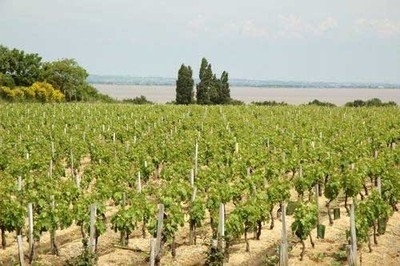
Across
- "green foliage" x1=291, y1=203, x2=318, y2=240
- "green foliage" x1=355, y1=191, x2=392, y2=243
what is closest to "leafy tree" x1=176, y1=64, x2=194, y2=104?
"green foliage" x1=355, y1=191, x2=392, y2=243

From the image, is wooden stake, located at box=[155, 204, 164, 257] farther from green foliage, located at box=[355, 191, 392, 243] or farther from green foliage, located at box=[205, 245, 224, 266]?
green foliage, located at box=[355, 191, 392, 243]

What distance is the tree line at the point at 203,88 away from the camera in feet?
224

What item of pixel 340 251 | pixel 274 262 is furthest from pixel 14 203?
pixel 340 251

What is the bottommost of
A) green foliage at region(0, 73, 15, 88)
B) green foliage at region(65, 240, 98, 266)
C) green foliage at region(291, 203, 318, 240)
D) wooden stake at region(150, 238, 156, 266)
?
green foliage at region(65, 240, 98, 266)

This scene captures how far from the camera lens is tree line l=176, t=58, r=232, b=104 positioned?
68312mm

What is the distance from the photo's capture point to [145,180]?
16875 mm

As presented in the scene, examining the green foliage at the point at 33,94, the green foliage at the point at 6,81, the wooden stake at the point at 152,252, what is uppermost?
the green foliage at the point at 6,81

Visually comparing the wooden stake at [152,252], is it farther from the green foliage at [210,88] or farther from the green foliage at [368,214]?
the green foliage at [210,88]

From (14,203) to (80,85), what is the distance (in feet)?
203

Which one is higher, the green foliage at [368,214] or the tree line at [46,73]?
the tree line at [46,73]

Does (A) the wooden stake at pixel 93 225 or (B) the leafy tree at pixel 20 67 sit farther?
(B) the leafy tree at pixel 20 67

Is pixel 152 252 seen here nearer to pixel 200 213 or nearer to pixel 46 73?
pixel 200 213

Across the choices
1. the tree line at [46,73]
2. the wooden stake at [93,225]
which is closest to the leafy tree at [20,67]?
the tree line at [46,73]

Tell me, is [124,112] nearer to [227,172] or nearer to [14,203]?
[227,172]
